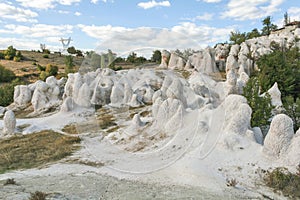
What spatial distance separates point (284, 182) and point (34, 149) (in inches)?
376

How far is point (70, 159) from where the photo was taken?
400 inches

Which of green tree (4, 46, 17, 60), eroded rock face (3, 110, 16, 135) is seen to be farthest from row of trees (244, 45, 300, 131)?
green tree (4, 46, 17, 60)

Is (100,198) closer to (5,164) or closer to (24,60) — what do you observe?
(5,164)

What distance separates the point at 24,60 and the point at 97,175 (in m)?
56.1

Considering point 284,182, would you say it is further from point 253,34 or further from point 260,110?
point 253,34

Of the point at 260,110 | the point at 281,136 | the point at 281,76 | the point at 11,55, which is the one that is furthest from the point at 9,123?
the point at 11,55

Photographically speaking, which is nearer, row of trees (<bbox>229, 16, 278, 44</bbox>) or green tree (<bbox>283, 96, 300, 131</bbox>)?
green tree (<bbox>283, 96, 300, 131</bbox>)

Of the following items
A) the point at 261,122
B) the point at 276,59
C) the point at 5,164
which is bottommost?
the point at 5,164

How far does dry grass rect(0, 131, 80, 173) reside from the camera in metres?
10.1

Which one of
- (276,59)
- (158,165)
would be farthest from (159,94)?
(276,59)

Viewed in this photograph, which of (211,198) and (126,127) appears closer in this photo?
(211,198)

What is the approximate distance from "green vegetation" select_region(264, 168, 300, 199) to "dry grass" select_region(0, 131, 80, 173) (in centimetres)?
717

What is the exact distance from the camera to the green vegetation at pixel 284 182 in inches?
277

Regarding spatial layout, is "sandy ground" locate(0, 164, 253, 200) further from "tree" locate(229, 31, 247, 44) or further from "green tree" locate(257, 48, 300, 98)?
"tree" locate(229, 31, 247, 44)
